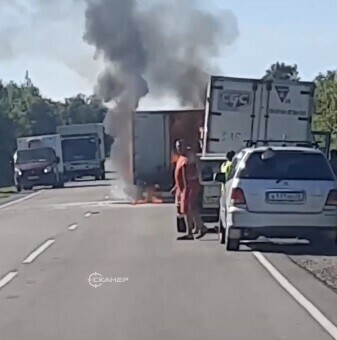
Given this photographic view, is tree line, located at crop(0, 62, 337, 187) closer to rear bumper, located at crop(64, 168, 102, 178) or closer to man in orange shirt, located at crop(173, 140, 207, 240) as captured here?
rear bumper, located at crop(64, 168, 102, 178)

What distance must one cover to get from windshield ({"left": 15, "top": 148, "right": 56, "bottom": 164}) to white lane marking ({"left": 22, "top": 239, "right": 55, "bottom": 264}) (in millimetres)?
37042

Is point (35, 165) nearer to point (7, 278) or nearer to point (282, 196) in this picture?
point (282, 196)

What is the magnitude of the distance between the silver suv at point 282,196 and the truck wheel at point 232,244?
4 cm

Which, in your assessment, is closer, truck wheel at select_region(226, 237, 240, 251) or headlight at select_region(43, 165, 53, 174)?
truck wheel at select_region(226, 237, 240, 251)

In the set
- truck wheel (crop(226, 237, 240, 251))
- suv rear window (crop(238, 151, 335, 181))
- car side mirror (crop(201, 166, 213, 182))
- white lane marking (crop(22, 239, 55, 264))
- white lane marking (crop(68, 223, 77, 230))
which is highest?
suv rear window (crop(238, 151, 335, 181))

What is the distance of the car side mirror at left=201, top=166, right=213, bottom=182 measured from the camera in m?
24.3

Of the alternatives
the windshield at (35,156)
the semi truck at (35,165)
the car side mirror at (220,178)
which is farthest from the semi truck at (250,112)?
the windshield at (35,156)

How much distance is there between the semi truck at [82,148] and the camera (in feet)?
231

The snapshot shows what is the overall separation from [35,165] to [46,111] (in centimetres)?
6950

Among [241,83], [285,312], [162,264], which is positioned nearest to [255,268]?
[162,264]

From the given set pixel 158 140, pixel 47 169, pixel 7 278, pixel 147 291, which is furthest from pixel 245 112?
pixel 47 169

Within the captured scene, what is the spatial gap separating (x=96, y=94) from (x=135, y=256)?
111ft

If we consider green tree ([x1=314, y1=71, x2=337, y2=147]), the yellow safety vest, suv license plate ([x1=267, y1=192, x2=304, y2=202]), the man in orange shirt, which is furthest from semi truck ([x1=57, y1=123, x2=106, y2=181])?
suv license plate ([x1=267, y1=192, x2=304, y2=202])

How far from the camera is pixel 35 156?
201 ft
